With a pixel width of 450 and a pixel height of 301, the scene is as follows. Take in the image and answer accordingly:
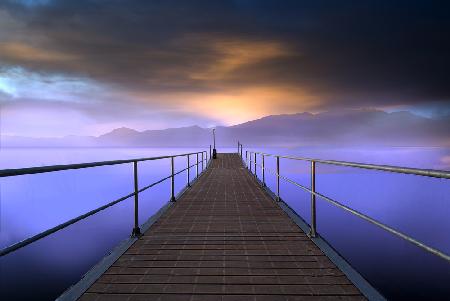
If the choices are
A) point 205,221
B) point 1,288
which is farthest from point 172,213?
point 1,288

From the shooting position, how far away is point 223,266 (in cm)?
341

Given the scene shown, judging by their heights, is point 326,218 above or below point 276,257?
below

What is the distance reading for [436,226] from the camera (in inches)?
1687

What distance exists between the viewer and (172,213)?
6.32 m

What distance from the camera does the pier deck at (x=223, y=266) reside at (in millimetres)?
2779

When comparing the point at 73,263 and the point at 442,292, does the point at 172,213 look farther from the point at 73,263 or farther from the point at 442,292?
the point at 73,263

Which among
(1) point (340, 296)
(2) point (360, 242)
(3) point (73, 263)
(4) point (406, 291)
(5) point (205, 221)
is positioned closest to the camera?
(1) point (340, 296)

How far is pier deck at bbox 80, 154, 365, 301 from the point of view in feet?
9.12

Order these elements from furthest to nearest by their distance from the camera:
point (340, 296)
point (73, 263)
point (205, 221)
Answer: point (73, 263)
point (205, 221)
point (340, 296)

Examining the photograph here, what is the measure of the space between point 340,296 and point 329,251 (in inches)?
43.9

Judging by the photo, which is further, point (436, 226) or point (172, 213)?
point (436, 226)

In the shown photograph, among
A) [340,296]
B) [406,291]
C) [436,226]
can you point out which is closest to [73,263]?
[406,291]

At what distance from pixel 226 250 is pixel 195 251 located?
39cm

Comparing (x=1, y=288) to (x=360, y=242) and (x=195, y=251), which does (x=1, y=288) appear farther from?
(x=360, y=242)
